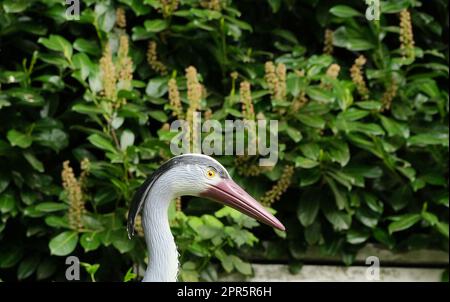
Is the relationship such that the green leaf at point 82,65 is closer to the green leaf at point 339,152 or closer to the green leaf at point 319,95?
the green leaf at point 319,95

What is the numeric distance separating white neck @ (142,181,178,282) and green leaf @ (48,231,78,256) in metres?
1.30

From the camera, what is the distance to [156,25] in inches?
177

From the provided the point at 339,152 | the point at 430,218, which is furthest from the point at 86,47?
the point at 430,218

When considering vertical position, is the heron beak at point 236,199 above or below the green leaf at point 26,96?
below

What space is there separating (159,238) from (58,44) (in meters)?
1.71

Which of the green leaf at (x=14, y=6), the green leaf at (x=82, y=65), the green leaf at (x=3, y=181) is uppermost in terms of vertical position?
the green leaf at (x=14, y=6)

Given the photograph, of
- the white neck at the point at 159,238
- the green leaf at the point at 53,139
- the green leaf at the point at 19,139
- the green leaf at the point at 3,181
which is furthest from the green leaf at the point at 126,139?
the white neck at the point at 159,238

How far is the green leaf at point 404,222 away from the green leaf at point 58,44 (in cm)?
153

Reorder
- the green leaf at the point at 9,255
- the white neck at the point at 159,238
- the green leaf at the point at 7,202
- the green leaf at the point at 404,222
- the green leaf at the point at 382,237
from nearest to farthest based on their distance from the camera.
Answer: the white neck at the point at 159,238 → the green leaf at the point at 7,202 → the green leaf at the point at 9,255 → the green leaf at the point at 404,222 → the green leaf at the point at 382,237

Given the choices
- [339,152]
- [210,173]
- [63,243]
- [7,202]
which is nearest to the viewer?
[210,173]

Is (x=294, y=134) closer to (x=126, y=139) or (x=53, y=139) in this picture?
(x=126, y=139)

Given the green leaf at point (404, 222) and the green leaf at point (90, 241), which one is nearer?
the green leaf at point (90, 241)

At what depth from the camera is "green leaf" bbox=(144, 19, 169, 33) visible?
4.47 m

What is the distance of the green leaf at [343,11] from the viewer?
4.63m
